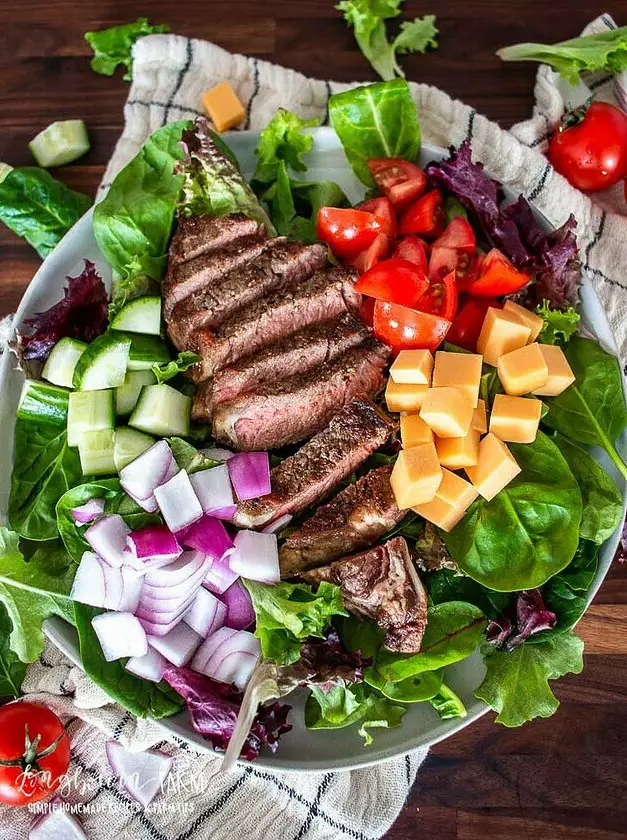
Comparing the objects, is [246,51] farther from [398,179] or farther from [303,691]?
[303,691]

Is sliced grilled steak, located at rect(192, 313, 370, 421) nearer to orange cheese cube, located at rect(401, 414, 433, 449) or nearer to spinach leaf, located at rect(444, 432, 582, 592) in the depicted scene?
orange cheese cube, located at rect(401, 414, 433, 449)

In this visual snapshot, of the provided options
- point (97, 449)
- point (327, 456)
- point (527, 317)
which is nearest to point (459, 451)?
point (327, 456)

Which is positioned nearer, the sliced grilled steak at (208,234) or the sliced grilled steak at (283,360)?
the sliced grilled steak at (283,360)

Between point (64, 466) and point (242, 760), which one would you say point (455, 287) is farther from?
point (242, 760)

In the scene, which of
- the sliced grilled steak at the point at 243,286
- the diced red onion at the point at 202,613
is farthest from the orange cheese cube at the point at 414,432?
the diced red onion at the point at 202,613

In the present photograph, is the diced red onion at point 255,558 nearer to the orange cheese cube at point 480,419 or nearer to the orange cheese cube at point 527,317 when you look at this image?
the orange cheese cube at point 480,419

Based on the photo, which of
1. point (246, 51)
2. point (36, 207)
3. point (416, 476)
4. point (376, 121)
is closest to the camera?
point (416, 476)
